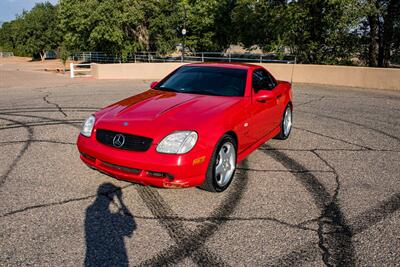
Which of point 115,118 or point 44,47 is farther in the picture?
point 44,47

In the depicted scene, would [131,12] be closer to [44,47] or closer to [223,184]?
[223,184]

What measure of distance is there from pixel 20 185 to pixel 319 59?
21.0m

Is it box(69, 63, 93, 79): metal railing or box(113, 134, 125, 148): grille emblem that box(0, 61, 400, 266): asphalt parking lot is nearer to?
box(113, 134, 125, 148): grille emblem

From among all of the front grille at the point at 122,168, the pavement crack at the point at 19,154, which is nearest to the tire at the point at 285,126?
the front grille at the point at 122,168

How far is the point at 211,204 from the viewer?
3922 mm

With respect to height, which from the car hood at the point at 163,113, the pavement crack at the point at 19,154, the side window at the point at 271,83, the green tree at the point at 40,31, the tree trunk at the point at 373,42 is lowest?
the pavement crack at the point at 19,154

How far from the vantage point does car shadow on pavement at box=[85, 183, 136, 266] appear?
2.93 meters

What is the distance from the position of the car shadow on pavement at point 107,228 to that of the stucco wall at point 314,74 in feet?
46.0

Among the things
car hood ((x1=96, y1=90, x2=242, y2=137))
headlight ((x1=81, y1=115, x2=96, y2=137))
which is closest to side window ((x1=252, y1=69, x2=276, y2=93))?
car hood ((x1=96, y1=90, x2=242, y2=137))

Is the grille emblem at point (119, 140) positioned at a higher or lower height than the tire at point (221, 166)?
higher

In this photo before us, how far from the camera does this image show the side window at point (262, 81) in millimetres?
5346

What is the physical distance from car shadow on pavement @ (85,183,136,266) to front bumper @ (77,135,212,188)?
0.34 meters

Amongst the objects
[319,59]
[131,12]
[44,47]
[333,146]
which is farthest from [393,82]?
[44,47]

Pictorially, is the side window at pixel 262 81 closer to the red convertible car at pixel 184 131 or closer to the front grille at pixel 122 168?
the red convertible car at pixel 184 131
